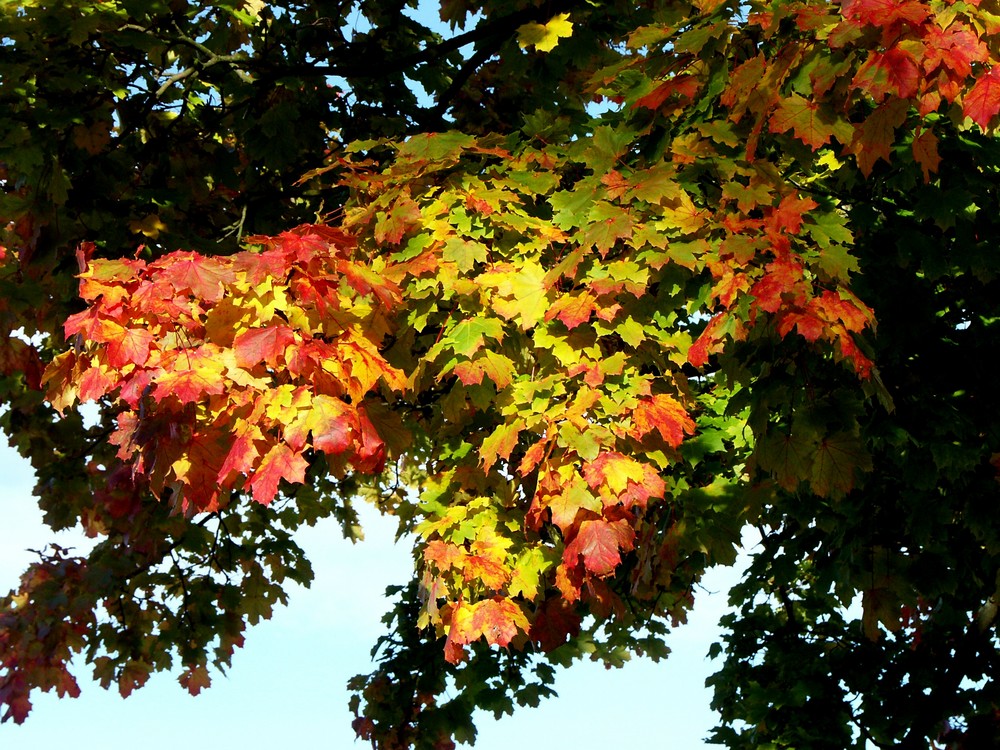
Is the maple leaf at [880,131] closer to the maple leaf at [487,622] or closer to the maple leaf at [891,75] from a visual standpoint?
the maple leaf at [891,75]

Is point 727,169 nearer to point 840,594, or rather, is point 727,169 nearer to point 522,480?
point 522,480

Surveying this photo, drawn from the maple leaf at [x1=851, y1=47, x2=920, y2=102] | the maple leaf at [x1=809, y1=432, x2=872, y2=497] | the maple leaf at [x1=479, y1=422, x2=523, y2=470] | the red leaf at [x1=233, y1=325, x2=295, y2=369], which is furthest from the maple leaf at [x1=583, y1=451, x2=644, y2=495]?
the maple leaf at [x1=851, y1=47, x2=920, y2=102]

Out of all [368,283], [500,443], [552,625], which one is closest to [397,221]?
[368,283]

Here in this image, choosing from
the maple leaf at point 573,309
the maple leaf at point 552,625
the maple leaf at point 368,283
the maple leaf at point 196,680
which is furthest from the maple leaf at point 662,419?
the maple leaf at point 196,680

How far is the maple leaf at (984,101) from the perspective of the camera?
4.90 m

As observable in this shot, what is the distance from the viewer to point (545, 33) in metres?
7.66

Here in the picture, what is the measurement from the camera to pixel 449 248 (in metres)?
5.81

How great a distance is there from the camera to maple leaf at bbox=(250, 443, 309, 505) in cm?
493

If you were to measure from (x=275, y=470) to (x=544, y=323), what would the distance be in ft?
5.27

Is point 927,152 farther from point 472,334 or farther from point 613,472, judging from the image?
point 472,334

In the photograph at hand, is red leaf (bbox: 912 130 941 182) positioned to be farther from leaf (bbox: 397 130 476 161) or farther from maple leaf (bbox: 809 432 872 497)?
leaf (bbox: 397 130 476 161)

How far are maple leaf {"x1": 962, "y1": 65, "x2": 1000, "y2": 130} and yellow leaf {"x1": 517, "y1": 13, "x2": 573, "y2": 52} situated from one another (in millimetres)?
3226

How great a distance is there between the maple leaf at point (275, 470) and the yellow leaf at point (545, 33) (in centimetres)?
374

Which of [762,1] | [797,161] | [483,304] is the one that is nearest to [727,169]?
[797,161]
